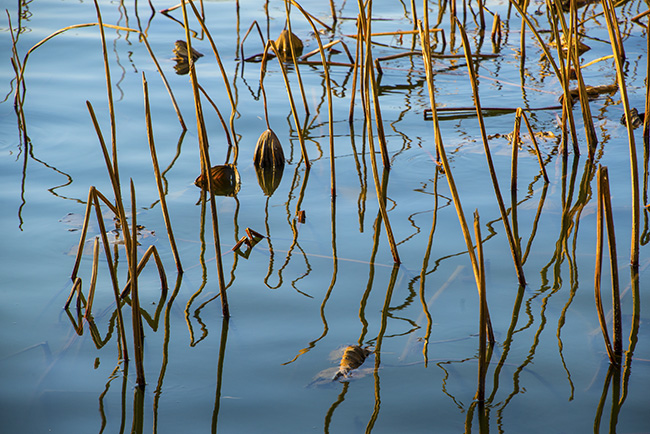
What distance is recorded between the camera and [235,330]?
4.77ft

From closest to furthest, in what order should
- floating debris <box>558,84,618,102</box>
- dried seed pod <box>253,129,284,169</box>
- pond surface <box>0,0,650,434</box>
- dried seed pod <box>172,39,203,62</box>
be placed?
pond surface <box>0,0,650,434</box>, dried seed pod <box>253,129,284,169</box>, floating debris <box>558,84,618,102</box>, dried seed pod <box>172,39,203,62</box>

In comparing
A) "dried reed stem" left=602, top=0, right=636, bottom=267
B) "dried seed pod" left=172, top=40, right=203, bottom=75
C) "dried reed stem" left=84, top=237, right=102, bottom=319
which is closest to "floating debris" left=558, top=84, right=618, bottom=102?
"dried reed stem" left=602, top=0, right=636, bottom=267

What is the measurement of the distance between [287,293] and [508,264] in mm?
609

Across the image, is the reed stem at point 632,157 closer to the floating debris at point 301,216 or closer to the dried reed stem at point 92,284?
the floating debris at point 301,216

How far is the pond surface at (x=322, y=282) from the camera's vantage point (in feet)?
4.02

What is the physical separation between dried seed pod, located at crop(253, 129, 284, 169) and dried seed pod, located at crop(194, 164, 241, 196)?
0.49 ft

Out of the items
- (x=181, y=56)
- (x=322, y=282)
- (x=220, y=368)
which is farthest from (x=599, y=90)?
(x=220, y=368)

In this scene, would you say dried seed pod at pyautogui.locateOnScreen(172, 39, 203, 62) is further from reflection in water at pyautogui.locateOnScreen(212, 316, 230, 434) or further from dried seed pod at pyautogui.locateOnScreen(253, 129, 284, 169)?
reflection in water at pyautogui.locateOnScreen(212, 316, 230, 434)

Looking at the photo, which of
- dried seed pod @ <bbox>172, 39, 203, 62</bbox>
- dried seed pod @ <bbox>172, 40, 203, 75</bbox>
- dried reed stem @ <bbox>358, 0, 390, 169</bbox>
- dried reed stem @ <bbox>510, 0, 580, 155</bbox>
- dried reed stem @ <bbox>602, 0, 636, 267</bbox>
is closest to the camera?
dried reed stem @ <bbox>602, 0, 636, 267</bbox>

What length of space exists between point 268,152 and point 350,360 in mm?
1205

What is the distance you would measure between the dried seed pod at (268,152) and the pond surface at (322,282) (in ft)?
0.15

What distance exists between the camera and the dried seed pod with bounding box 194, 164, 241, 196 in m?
2.19

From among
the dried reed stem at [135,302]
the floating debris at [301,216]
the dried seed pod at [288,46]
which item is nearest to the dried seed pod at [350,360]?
the dried reed stem at [135,302]

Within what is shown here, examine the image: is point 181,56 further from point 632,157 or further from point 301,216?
point 632,157
